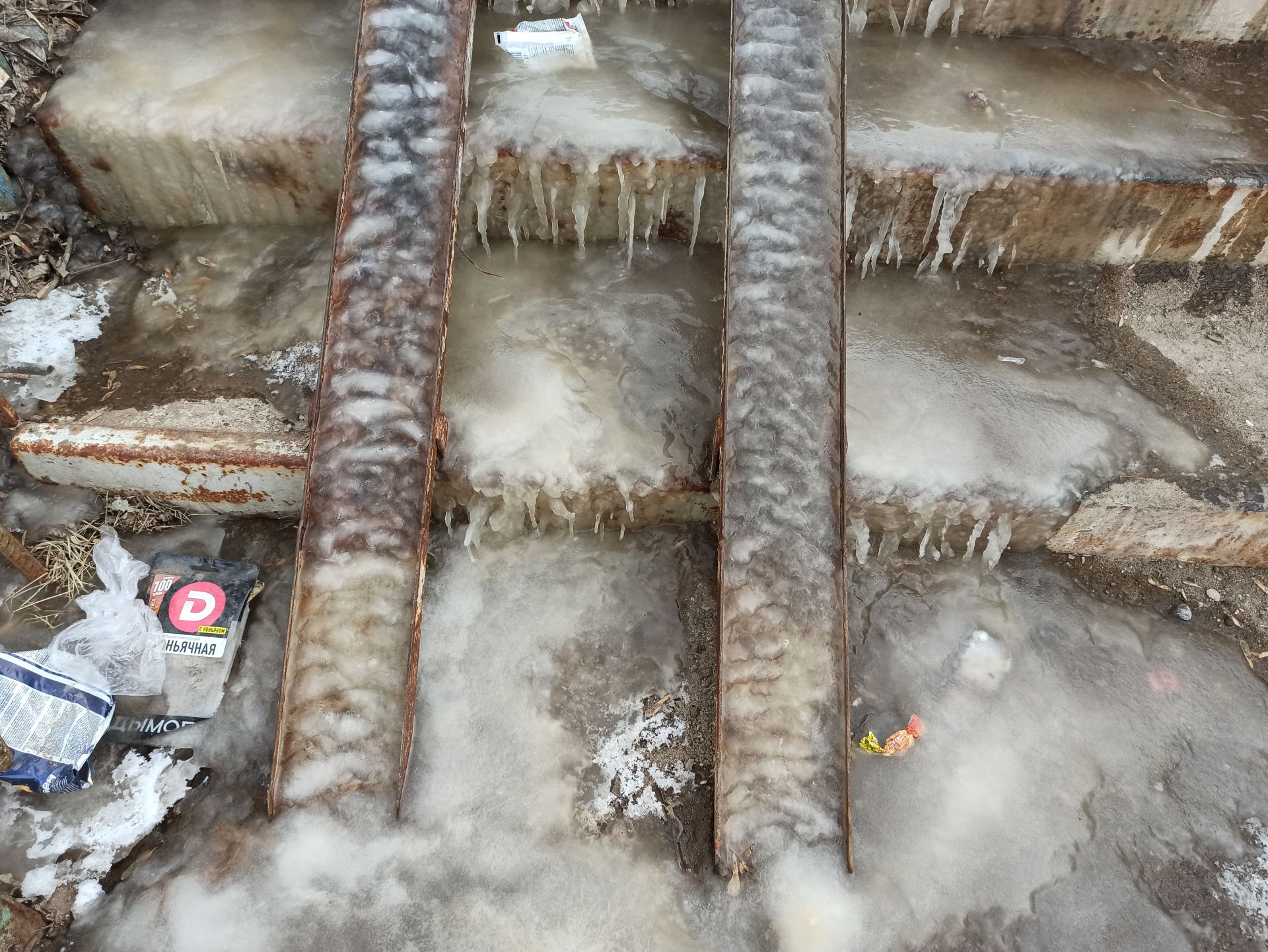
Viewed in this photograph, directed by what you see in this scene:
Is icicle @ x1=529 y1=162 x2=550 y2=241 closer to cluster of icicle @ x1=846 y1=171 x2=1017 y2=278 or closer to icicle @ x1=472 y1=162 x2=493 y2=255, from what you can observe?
icicle @ x1=472 y1=162 x2=493 y2=255

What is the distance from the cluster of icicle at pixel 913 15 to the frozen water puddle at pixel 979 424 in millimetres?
1153

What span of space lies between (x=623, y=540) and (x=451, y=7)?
1626 mm

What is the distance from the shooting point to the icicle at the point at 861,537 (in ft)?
7.81

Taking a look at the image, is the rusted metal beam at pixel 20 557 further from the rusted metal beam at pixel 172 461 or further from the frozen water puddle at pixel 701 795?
the frozen water puddle at pixel 701 795

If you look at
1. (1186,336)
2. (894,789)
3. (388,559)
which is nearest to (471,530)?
(388,559)

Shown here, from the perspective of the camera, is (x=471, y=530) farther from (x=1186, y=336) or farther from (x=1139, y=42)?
(x=1139, y=42)

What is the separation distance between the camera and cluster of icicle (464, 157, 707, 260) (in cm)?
259

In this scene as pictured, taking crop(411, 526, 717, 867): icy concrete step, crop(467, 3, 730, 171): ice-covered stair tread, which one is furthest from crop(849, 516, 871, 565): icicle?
crop(467, 3, 730, 171): ice-covered stair tread

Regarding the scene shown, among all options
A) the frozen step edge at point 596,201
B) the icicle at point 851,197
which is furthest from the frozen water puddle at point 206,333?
the icicle at point 851,197

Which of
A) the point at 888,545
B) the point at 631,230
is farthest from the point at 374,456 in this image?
the point at 888,545

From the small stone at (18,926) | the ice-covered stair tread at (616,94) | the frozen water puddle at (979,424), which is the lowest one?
the small stone at (18,926)

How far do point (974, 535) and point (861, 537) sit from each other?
0.35 m

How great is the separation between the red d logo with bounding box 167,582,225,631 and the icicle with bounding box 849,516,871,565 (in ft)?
6.03

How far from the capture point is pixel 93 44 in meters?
2.94
